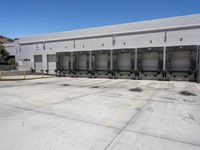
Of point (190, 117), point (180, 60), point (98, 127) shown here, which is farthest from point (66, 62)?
point (190, 117)

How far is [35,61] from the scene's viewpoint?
28406mm

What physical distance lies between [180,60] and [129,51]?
19.1 ft

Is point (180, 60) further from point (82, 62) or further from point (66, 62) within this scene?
point (66, 62)

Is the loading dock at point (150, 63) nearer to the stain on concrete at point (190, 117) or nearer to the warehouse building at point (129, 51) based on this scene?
the warehouse building at point (129, 51)

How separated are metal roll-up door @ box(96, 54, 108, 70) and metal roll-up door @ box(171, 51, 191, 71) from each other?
8284 millimetres

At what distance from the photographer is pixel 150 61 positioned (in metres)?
18.8

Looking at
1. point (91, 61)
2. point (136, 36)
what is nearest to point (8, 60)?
point (91, 61)

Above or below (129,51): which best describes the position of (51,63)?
below

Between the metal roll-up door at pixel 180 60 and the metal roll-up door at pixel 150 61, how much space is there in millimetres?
1735

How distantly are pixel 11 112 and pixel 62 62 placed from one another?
65.1 ft

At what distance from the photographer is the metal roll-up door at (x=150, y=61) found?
1852 centimetres

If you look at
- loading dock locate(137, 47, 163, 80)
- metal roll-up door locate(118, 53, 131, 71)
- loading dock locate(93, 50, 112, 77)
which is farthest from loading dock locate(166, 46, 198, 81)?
A: loading dock locate(93, 50, 112, 77)

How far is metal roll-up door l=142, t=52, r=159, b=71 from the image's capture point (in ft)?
60.7

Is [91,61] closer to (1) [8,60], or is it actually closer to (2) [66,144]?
(2) [66,144]
